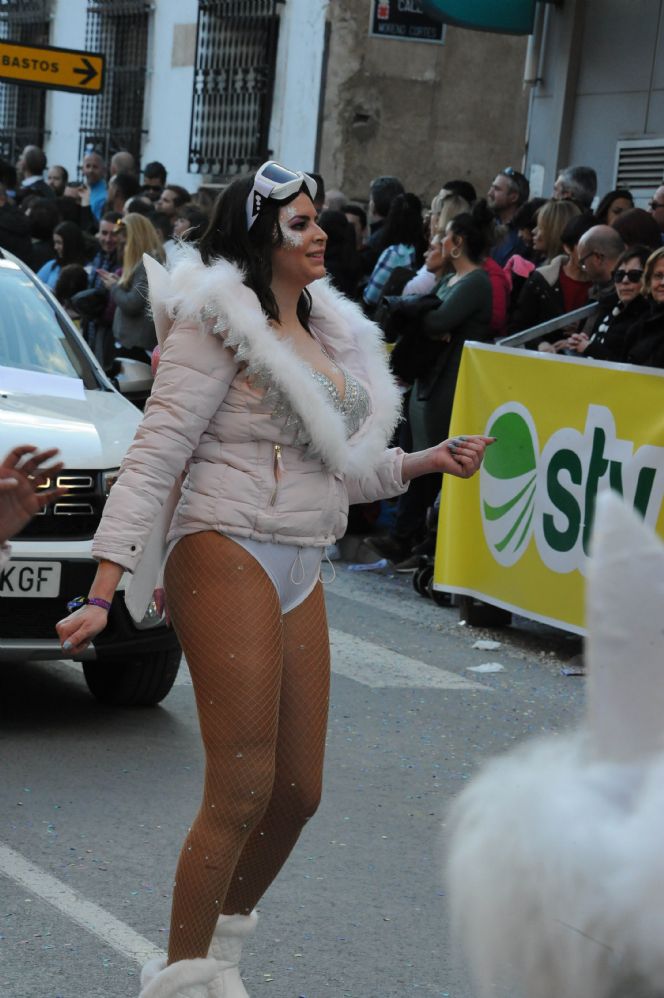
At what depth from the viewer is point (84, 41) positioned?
26109 millimetres

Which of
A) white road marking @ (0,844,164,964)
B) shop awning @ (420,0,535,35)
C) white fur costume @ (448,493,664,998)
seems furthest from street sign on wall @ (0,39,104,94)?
white fur costume @ (448,493,664,998)

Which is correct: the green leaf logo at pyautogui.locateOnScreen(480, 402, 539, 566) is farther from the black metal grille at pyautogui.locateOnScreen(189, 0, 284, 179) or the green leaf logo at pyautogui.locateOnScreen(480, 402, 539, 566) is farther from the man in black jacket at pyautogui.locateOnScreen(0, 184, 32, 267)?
the black metal grille at pyautogui.locateOnScreen(189, 0, 284, 179)

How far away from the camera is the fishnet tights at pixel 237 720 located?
11.4 feet

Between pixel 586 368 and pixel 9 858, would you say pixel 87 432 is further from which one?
pixel 586 368

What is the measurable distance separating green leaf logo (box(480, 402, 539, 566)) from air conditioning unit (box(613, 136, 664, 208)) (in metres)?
6.62

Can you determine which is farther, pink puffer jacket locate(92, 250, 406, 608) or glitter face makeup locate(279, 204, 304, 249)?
glitter face makeup locate(279, 204, 304, 249)

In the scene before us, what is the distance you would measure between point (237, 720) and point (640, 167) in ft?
40.4

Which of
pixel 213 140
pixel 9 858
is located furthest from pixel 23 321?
pixel 213 140

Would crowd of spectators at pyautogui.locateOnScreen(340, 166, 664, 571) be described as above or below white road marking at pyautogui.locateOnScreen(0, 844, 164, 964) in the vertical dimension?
above

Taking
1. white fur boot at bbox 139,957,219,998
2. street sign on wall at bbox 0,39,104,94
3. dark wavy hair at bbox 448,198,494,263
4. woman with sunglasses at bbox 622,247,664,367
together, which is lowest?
white fur boot at bbox 139,957,219,998

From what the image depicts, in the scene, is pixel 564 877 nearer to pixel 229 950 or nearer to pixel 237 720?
pixel 237 720

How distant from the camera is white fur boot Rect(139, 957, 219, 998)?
139 inches

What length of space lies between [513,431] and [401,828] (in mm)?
3484

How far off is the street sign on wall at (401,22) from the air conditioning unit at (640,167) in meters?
2.92
